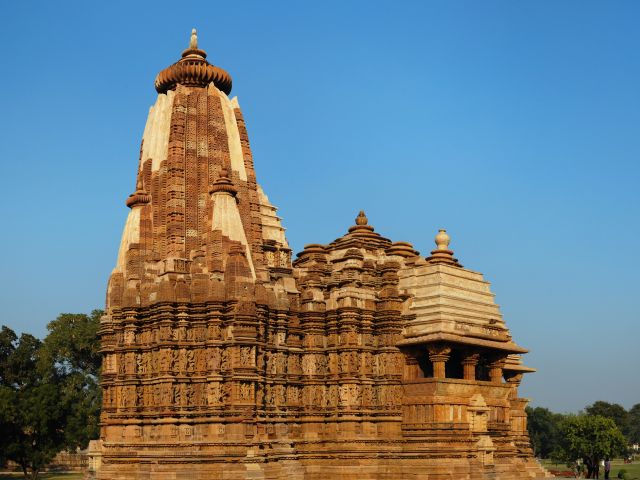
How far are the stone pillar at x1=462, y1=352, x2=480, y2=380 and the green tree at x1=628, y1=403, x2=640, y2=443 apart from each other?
10806 cm

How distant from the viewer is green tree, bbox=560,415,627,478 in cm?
5434

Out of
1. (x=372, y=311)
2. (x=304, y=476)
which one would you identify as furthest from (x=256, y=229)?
(x=304, y=476)

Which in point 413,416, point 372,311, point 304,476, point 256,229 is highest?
point 256,229

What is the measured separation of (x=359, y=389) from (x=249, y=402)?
4.34m

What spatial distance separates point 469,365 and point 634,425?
4646 inches

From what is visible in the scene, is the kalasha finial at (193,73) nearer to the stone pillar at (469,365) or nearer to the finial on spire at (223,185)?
the finial on spire at (223,185)

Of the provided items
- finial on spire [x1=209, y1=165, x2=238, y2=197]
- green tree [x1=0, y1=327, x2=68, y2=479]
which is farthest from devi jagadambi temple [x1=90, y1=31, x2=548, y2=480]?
green tree [x1=0, y1=327, x2=68, y2=479]

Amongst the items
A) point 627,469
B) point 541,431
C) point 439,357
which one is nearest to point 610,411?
point 541,431

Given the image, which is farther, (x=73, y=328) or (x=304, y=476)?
(x=73, y=328)

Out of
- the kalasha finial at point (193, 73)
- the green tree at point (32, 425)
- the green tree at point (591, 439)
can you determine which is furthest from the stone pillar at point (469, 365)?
the green tree at point (591, 439)

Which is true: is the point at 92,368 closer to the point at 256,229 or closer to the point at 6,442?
the point at 6,442

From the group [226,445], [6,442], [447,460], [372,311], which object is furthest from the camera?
[6,442]

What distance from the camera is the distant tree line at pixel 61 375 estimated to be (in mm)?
42938

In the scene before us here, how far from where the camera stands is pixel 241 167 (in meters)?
26.7
